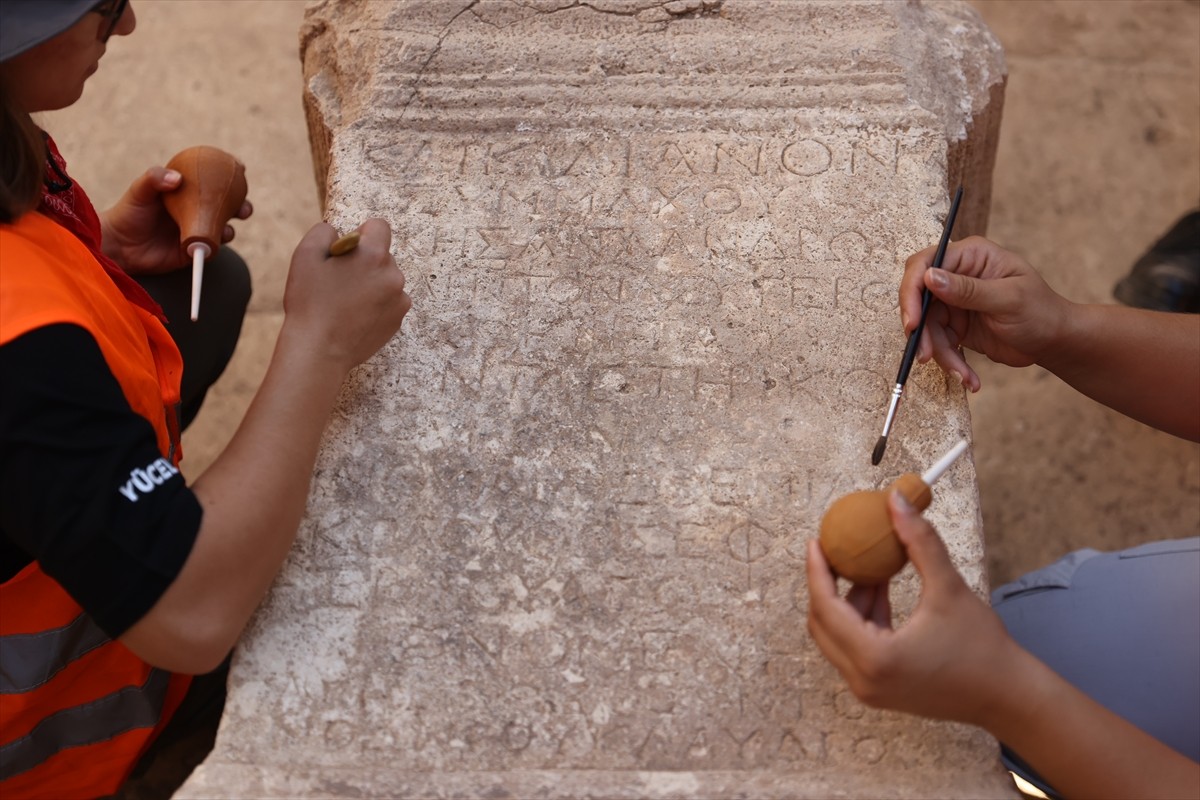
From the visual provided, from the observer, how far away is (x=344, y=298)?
1458 millimetres

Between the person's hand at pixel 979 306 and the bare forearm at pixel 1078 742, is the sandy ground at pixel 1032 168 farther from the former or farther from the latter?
the bare forearm at pixel 1078 742

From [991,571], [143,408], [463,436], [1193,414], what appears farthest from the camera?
[991,571]

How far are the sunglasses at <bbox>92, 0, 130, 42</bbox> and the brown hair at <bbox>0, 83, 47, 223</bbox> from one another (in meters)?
0.13

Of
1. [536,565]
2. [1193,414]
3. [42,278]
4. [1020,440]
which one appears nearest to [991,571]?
[1020,440]

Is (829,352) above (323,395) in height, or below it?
below

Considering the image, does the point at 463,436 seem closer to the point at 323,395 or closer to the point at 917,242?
the point at 323,395

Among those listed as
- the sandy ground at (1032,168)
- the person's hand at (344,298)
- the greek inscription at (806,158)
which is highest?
the person's hand at (344,298)

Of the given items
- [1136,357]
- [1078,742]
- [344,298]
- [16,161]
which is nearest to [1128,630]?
[1136,357]

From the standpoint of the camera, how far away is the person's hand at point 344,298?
4.74 ft

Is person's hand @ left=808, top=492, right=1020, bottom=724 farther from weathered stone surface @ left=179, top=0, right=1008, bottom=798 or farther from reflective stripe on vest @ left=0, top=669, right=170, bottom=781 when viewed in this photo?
reflective stripe on vest @ left=0, top=669, right=170, bottom=781

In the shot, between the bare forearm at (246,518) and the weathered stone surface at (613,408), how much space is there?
0.34ft

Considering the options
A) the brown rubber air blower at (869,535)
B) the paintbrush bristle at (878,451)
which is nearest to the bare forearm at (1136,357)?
the paintbrush bristle at (878,451)

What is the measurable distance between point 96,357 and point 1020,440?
208 cm

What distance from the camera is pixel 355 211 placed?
5.61 feet
